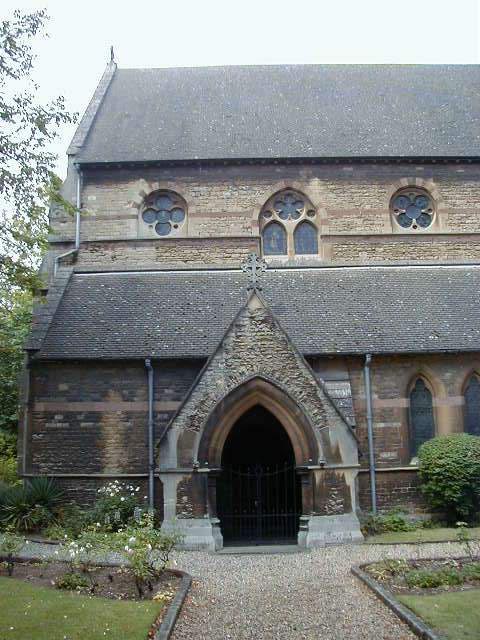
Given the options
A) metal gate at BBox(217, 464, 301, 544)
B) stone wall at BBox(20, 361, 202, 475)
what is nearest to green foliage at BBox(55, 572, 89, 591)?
metal gate at BBox(217, 464, 301, 544)

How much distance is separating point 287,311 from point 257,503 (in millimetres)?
5385

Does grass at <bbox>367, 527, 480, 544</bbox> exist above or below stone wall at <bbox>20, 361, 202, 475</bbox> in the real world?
below

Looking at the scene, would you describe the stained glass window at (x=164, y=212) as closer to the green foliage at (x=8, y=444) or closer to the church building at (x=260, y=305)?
the church building at (x=260, y=305)

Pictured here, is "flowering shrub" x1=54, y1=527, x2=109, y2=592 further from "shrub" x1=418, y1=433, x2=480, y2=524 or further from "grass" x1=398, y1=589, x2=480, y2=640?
"shrub" x1=418, y1=433, x2=480, y2=524

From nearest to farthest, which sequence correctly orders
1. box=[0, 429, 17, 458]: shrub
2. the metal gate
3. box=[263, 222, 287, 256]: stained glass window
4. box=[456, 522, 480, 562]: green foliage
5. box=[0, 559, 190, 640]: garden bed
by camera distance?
box=[0, 559, 190, 640]: garden bed
box=[456, 522, 480, 562]: green foliage
the metal gate
box=[263, 222, 287, 256]: stained glass window
box=[0, 429, 17, 458]: shrub

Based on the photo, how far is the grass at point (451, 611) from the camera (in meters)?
8.00

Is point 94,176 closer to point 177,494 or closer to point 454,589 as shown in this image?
point 177,494

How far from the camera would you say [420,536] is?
15.2 meters

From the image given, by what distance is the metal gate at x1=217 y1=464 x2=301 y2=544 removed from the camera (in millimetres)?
17094

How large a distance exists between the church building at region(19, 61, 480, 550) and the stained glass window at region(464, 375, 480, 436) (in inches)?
2.3

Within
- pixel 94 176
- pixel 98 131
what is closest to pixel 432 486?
pixel 94 176

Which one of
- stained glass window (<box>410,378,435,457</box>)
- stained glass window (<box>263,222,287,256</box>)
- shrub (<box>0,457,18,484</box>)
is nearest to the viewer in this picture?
stained glass window (<box>410,378,435,457</box>)

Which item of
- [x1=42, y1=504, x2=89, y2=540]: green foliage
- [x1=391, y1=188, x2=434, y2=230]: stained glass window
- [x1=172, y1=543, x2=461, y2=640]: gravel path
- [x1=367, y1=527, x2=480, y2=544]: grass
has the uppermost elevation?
[x1=391, y1=188, x2=434, y2=230]: stained glass window

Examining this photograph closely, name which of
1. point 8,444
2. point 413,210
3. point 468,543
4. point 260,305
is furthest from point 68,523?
point 8,444
